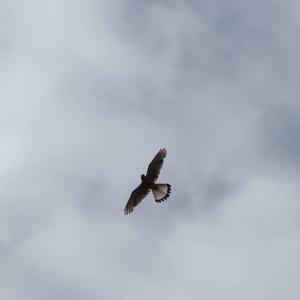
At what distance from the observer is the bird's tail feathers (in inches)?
1127

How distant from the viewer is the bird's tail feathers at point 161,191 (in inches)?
1127

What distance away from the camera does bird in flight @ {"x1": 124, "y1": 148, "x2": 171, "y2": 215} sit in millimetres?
28688

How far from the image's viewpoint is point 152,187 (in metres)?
29.5

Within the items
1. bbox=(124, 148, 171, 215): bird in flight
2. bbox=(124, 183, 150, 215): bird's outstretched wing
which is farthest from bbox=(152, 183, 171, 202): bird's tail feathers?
bbox=(124, 183, 150, 215): bird's outstretched wing

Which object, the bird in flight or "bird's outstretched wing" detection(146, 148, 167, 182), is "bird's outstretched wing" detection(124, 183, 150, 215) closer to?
the bird in flight

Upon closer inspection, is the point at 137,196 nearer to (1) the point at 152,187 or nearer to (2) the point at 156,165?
(1) the point at 152,187

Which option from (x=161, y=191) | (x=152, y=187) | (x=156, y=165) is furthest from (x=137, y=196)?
(x=156, y=165)

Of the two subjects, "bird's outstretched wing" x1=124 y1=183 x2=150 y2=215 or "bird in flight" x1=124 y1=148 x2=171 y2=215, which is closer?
"bird in flight" x1=124 y1=148 x2=171 y2=215

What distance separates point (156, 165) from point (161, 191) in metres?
1.91

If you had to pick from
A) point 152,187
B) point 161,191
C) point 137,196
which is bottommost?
point 137,196

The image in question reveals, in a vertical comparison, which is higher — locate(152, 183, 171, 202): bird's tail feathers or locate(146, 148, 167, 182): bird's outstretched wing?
locate(146, 148, 167, 182): bird's outstretched wing

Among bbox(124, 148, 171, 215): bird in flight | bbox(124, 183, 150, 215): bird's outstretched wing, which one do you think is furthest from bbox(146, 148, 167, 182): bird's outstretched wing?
bbox(124, 183, 150, 215): bird's outstretched wing

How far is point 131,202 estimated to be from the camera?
30.2 meters

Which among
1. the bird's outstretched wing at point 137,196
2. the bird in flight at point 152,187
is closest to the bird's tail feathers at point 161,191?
the bird in flight at point 152,187
